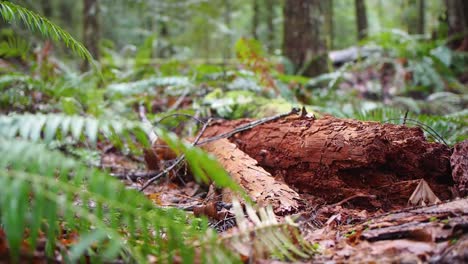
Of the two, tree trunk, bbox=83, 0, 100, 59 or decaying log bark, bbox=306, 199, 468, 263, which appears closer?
decaying log bark, bbox=306, 199, 468, 263

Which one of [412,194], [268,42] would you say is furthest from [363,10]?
[412,194]

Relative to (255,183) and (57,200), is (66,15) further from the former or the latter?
(57,200)

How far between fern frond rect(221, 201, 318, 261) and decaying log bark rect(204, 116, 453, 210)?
0.78 m

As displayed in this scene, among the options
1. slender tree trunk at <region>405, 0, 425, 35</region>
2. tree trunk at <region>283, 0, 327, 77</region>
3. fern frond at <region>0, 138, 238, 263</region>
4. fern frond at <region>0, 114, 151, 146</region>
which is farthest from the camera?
slender tree trunk at <region>405, 0, 425, 35</region>

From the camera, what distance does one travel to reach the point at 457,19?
27.6ft

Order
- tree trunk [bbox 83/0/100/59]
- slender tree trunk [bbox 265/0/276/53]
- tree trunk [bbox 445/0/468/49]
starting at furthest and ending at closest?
slender tree trunk [bbox 265/0/276/53] < tree trunk [bbox 445/0/468/49] < tree trunk [bbox 83/0/100/59]

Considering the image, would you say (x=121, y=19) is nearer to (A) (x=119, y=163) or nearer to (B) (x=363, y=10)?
(B) (x=363, y=10)

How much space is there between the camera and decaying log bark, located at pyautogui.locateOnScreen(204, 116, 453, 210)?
203cm

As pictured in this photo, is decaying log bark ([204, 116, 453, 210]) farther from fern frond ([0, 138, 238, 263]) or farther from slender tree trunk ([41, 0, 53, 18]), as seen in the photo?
slender tree trunk ([41, 0, 53, 18])

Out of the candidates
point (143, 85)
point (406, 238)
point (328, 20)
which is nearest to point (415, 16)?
point (328, 20)

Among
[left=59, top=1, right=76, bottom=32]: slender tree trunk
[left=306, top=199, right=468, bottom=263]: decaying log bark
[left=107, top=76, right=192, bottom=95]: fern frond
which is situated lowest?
[left=306, top=199, right=468, bottom=263]: decaying log bark

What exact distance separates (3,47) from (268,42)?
467 inches

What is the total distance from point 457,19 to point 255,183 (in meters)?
8.26

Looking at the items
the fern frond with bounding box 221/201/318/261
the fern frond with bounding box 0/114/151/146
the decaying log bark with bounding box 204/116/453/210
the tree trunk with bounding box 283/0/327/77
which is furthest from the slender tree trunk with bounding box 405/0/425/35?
the fern frond with bounding box 0/114/151/146
